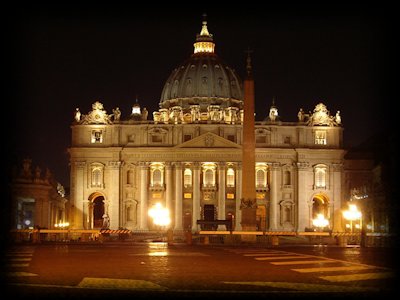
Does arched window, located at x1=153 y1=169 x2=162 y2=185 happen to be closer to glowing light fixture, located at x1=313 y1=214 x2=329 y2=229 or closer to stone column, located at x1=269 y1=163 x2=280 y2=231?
stone column, located at x1=269 y1=163 x2=280 y2=231

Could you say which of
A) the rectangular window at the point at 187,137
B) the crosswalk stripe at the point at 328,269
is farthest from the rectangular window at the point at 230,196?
the crosswalk stripe at the point at 328,269

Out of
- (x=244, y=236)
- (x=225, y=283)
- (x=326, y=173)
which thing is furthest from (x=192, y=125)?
(x=225, y=283)

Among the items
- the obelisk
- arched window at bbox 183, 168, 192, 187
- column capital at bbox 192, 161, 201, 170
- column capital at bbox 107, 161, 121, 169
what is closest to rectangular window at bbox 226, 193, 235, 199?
arched window at bbox 183, 168, 192, 187

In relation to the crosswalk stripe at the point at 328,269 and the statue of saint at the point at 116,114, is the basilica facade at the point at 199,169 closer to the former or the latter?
the statue of saint at the point at 116,114

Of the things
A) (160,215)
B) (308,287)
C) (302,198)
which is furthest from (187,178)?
(308,287)

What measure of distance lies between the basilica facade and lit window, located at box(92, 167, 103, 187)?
14 centimetres

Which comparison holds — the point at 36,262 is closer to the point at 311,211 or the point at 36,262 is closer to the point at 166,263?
the point at 166,263

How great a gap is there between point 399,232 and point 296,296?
3286 cm

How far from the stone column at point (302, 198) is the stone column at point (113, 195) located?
2556 cm

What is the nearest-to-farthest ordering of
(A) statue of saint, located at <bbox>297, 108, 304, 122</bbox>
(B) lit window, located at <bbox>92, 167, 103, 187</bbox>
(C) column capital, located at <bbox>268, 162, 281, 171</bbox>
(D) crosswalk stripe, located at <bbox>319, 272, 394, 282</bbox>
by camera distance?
(D) crosswalk stripe, located at <bbox>319, 272, 394, 282</bbox> → (C) column capital, located at <bbox>268, 162, 281, 171</bbox> → (B) lit window, located at <bbox>92, 167, 103, 187</bbox> → (A) statue of saint, located at <bbox>297, 108, 304, 122</bbox>

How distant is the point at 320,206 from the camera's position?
401 feet

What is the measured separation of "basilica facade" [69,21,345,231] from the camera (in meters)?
117

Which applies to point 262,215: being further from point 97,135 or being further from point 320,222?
point 97,135

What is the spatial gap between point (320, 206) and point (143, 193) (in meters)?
26.4
